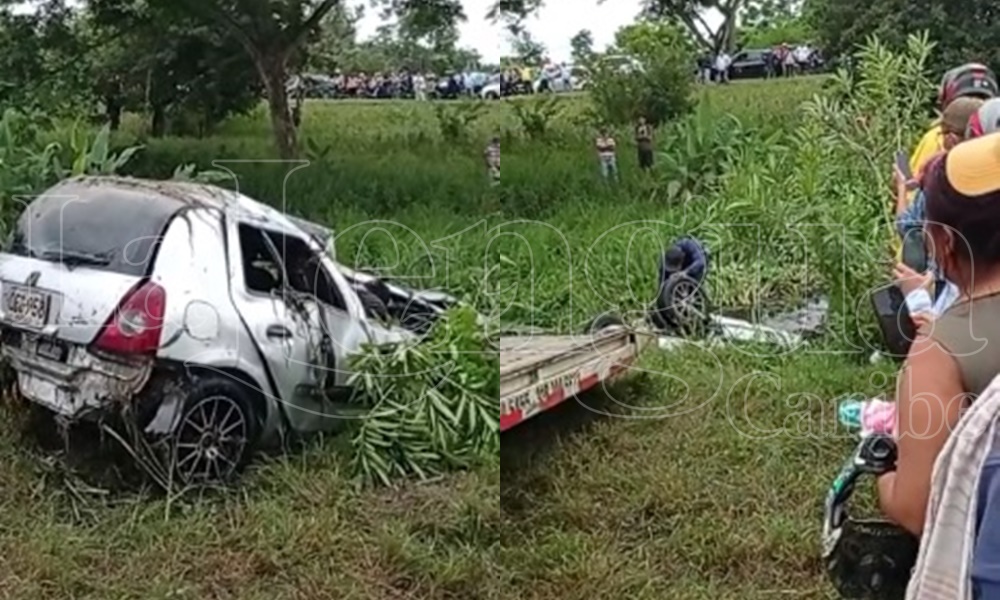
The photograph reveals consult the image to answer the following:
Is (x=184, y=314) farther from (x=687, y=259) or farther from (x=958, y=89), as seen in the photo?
(x=958, y=89)

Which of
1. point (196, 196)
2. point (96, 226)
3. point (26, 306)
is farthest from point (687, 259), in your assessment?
point (26, 306)

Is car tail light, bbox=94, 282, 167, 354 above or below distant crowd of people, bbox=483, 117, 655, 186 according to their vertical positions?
below

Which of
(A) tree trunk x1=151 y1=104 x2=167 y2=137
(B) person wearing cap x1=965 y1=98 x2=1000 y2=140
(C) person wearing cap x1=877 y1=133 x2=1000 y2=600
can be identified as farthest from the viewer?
(A) tree trunk x1=151 y1=104 x2=167 y2=137

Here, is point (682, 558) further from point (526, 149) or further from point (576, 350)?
point (526, 149)

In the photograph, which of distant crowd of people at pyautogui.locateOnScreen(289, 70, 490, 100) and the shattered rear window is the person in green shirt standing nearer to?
distant crowd of people at pyautogui.locateOnScreen(289, 70, 490, 100)

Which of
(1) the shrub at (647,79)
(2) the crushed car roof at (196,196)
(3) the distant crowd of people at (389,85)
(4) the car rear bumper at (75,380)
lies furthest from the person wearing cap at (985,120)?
(4) the car rear bumper at (75,380)

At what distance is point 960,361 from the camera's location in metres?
1.09

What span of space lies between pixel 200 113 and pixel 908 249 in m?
1.02

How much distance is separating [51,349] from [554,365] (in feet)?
2.48

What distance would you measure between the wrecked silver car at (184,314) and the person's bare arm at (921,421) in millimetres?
873

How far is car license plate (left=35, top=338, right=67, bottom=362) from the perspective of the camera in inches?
69.1

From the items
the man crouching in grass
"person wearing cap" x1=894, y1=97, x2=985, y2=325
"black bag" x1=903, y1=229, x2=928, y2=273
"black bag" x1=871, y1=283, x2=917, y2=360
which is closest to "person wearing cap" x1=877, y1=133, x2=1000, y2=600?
"person wearing cap" x1=894, y1=97, x2=985, y2=325

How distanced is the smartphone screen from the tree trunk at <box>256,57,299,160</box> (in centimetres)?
89

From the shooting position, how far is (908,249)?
1653mm
